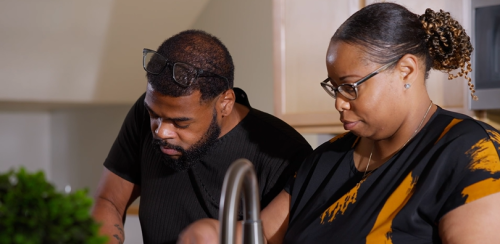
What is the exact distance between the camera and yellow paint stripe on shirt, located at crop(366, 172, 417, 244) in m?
1.02

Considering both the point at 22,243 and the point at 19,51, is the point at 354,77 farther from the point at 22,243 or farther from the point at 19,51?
the point at 19,51

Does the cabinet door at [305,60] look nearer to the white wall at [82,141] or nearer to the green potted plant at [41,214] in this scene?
the white wall at [82,141]

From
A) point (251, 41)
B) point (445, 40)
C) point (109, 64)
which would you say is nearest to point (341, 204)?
point (445, 40)

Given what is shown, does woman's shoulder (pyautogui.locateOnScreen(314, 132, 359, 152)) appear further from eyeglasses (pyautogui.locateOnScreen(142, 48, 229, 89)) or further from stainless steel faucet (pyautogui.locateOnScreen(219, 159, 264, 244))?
stainless steel faucet (pyautogui.locateOnScreen(219, 159, 264, 244))

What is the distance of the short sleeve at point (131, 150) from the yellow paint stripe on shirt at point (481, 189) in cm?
97

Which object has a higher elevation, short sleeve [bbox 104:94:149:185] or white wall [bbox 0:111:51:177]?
short sleeve [bbox 104:94:149:185]

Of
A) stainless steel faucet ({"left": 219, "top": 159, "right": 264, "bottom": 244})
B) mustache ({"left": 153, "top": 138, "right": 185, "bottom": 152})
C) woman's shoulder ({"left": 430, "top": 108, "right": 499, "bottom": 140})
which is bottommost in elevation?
mustache ({"left": 153, "top": 138, "right": 185, "bottom": 152})

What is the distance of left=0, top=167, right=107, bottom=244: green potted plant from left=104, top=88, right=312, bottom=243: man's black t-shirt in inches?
36.1

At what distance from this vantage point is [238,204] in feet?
2.17

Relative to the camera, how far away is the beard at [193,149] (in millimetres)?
1474

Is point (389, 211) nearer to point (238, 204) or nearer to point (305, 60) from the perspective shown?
point (238, 204)

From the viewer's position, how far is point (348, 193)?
3.76 ft

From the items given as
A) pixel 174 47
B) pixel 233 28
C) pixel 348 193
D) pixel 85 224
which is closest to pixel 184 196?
pixel 174 47

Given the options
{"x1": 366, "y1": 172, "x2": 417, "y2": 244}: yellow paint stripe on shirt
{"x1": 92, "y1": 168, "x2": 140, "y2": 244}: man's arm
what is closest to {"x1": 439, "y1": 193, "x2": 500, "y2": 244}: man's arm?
{"x1": 366, "y1": 172, "x2": 417, "y2": 244}: yellow paint stripe on shirt
